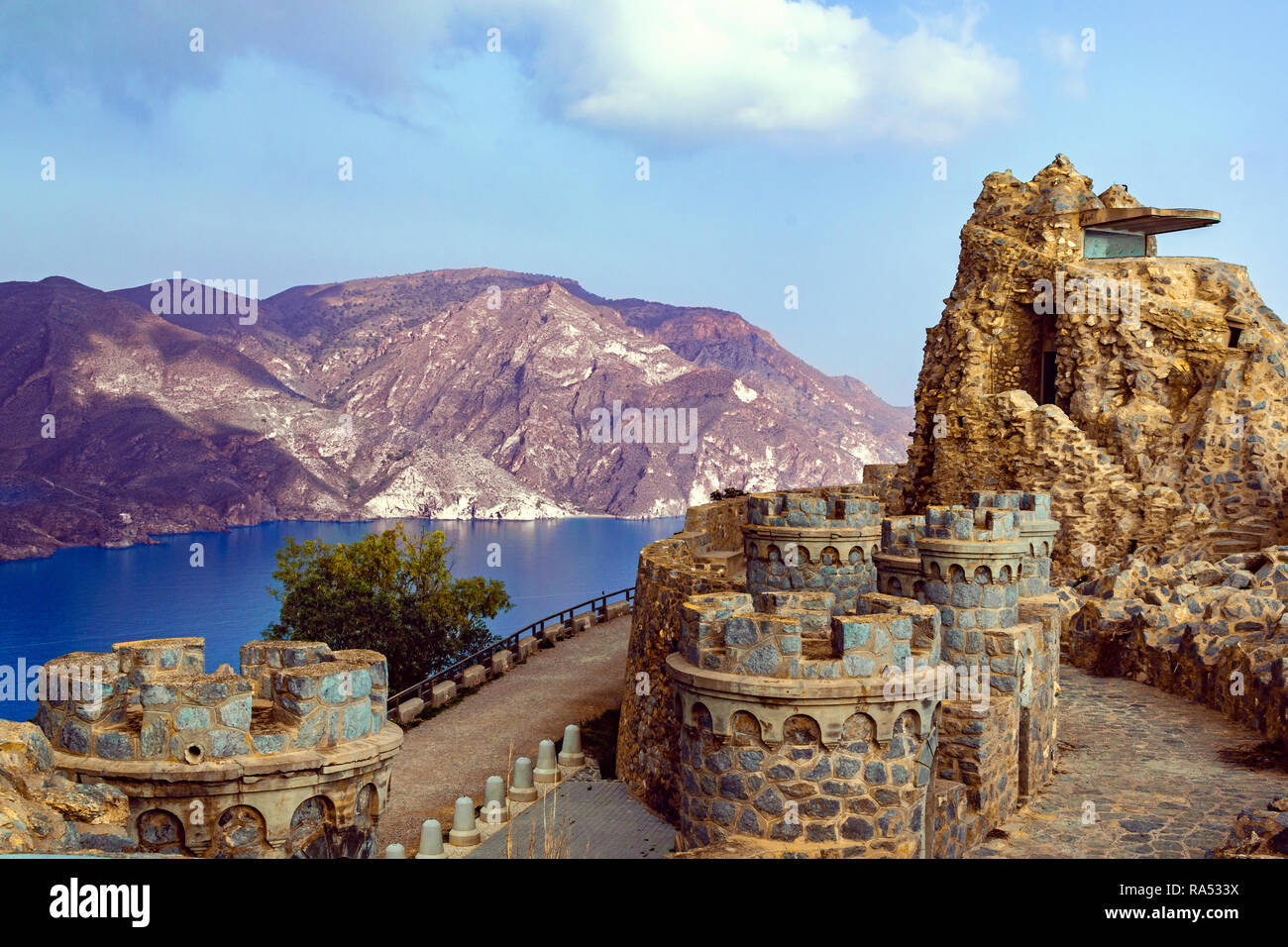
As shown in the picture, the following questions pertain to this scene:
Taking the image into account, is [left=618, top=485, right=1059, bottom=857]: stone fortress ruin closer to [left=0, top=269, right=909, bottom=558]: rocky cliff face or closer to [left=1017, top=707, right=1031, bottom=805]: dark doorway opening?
[left=1017, top=707, right=1031, bottom=805]: dark doorway opening

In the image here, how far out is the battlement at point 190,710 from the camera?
6.02 meters

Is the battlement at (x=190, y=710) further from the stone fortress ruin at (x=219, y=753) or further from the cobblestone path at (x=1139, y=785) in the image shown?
the cobblestone path at (x=1139, y=785)

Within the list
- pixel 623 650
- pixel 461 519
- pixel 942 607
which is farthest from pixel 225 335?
pixel 942 607

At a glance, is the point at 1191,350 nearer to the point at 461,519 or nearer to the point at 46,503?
the point at 46,503

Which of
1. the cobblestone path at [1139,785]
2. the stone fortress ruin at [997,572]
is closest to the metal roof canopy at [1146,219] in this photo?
the stone fortress ruin at [997,572]

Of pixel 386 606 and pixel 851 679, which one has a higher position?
pixel 851 679

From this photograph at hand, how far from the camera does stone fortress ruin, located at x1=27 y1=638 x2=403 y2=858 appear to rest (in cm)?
598

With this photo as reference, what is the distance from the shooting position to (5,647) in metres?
64.6

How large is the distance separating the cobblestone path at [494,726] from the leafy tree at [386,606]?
8586 mm

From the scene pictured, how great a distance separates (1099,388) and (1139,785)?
1606 centimetres

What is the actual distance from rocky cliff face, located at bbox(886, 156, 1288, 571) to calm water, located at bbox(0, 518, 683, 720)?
1304 inches

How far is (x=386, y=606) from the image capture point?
39031 millimetres

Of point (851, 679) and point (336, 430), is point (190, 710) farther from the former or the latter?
point (336, 430)

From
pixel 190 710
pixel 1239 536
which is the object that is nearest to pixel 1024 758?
pixel 190 710
